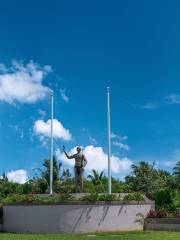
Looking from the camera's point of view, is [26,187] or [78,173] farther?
[26,187]

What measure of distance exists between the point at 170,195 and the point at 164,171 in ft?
93.7

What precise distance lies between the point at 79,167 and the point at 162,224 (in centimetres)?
536

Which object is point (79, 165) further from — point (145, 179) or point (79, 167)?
point (145, 179)

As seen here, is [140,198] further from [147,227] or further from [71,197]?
[71,197]

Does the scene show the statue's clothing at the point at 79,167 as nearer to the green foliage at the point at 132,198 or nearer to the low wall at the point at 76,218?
the green foliage at the point at 132,198

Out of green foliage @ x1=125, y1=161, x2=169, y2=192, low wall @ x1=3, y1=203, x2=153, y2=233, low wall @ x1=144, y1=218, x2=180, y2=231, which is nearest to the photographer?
low wall @ x1=3, y1=203, x2=153, y2=233

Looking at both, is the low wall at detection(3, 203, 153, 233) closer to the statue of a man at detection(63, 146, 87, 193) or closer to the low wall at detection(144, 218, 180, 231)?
A: the low wall at detection(144, 218, 180, 231)

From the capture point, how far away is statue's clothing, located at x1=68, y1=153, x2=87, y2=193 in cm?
2688

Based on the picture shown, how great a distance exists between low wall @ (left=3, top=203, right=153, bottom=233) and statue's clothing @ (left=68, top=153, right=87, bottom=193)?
11.9 feet

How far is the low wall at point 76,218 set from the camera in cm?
2328

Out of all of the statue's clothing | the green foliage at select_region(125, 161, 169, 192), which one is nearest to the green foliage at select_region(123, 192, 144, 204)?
the statue's clothing

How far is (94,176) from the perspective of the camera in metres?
49.1

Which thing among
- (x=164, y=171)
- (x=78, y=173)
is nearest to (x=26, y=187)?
(x=78, y=173)

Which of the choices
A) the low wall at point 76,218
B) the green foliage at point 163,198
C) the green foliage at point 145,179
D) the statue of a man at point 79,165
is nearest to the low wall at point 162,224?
the low wall at point 76,218
